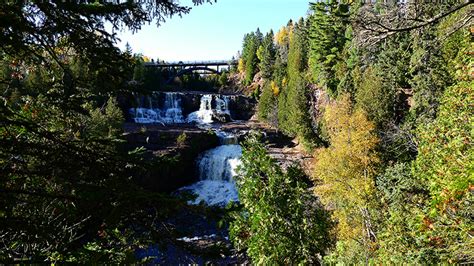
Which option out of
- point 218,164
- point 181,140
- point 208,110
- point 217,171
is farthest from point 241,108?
point 217,171

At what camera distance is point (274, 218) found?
667cm

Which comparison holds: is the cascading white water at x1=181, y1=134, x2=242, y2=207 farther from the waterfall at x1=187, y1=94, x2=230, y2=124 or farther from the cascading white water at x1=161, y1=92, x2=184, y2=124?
the cascading white water at x1=161, y1=92, x2=184, y2=124

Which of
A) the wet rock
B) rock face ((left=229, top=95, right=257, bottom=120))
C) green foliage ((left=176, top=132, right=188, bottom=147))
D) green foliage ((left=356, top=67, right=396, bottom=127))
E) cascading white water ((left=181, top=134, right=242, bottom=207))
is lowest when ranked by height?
cascading white water ((left=181, top=134, right=242, bottom=207))

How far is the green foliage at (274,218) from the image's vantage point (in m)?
6.50

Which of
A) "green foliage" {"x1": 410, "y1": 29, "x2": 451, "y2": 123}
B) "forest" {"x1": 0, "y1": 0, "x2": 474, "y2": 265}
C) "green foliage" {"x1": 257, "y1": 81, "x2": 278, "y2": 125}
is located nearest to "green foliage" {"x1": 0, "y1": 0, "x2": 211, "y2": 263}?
"forest" {"x1": 0, "y1": 0, "x2": 474, "y2": 265}

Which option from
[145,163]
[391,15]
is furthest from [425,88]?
[145,163]

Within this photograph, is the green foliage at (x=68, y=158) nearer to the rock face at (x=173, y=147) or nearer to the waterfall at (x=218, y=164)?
the rock face at (x=173, y=147)

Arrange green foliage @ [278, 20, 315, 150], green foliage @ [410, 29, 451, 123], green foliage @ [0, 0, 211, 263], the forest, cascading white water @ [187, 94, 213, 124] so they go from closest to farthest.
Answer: green foliage @ [0, 0, 211, 263]
the forest
green foliage @ [410, 29, 451, 123]
green foliage @ [278, 20, 315, 150]
cascading white water @ [187, 94, 213, 124]

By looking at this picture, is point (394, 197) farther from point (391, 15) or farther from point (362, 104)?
point (362, 104)

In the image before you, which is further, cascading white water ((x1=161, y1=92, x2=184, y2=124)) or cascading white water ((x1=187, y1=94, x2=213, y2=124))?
cascading white water ((x1=187, y1=94, x2=213, y2=124))

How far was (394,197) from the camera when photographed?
984 centimetres

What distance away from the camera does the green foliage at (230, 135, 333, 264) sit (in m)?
6.50

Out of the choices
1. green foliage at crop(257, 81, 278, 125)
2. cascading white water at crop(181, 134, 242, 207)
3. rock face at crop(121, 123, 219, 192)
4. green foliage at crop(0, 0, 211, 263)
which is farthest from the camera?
green foliage at crop(257, 81, 278, 125)

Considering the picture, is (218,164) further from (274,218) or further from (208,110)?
(274,218)
